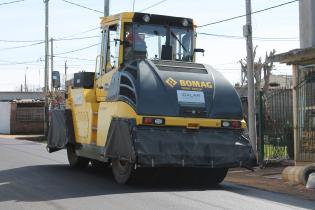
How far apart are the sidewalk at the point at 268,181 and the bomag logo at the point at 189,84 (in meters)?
2.51

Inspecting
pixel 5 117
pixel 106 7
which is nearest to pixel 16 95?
pixel 5 117

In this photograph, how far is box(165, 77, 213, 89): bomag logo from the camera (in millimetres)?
11688

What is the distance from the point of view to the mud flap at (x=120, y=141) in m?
11.2

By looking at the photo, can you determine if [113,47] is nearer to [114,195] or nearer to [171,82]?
[171,82]

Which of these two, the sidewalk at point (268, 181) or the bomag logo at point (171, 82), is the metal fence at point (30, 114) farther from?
the bomag logo at point (171, 82)

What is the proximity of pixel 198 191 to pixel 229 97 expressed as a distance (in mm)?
2109

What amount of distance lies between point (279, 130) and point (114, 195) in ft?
30.3

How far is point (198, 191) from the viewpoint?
36.8ft

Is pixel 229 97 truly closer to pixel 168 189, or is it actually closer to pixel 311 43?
pixel 168 189

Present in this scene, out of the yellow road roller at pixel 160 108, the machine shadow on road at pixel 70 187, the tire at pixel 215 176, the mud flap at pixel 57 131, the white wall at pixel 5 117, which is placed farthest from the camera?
the white wall at pixel 5 117

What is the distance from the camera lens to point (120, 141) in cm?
1160

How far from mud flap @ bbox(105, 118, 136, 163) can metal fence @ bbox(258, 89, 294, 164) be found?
250 inches

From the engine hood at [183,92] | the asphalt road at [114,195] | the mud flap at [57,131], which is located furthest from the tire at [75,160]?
the engine hood at [183,92]

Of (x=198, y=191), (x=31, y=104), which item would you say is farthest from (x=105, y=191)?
(x=31, y=104)
